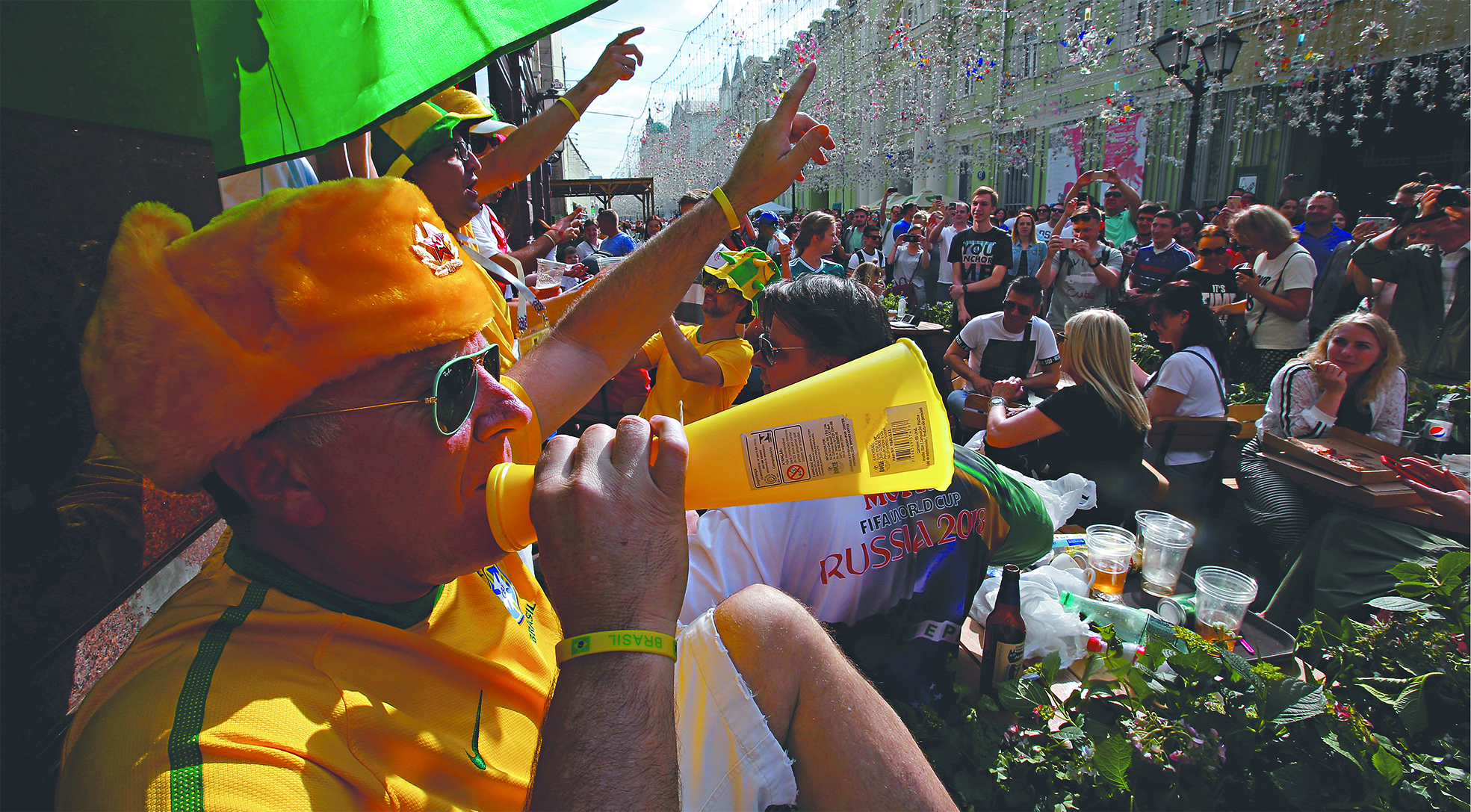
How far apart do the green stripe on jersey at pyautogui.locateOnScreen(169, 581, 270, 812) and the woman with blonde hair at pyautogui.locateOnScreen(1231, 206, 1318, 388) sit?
7288mm

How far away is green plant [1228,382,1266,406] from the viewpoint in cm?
536

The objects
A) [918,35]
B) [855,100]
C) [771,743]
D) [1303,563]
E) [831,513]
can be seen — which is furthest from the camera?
[855,100]

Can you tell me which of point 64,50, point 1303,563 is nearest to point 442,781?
point 64,50

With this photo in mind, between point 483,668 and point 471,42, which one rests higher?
point 471,42

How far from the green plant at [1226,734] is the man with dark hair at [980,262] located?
243 inches

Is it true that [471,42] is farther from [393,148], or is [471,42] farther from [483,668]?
[393,148]

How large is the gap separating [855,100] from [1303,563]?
2269 centimetres

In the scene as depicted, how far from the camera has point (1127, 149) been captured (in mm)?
16703

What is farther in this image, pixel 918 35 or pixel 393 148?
pixel 918 35

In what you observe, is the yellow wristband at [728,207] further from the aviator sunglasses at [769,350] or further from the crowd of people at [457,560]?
the aviator sunglasses at [769,350]

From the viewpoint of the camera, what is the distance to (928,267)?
1044 centimetres

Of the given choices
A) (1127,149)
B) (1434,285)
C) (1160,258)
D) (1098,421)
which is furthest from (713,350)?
(1127,149)

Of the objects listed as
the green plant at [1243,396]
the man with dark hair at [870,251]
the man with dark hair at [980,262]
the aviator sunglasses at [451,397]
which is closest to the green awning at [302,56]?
the aviator sunglasses at [451,397]

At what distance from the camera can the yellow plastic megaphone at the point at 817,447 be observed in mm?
1234
